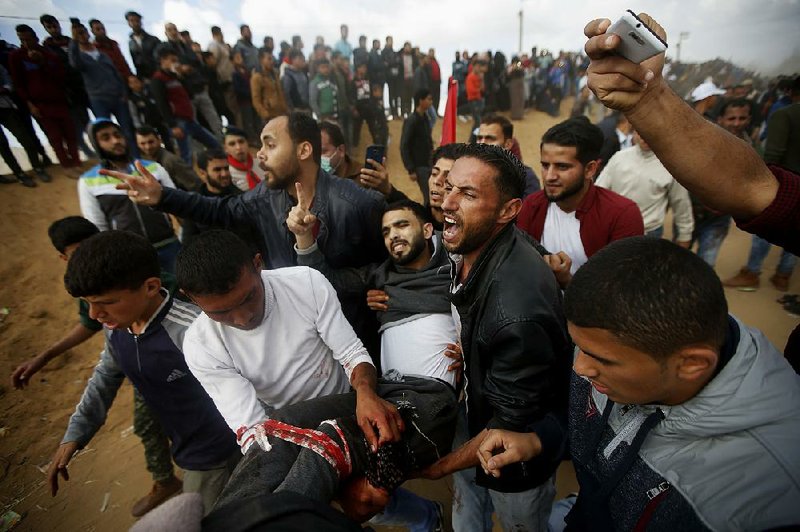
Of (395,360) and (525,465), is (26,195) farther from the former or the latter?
(525,465)

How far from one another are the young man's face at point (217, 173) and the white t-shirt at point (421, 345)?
2.95 meters

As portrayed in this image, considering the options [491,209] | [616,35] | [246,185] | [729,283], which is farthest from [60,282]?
[729,283]

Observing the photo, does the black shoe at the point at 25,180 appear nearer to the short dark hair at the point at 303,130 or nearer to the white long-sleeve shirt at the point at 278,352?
the short dark hair at the point at 303,130

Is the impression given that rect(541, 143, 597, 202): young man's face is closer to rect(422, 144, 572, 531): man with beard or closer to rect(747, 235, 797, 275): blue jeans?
rect(422, 144, 572, 531): man with beard

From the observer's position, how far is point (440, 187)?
305 centimetres

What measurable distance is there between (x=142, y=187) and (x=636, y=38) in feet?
9.93

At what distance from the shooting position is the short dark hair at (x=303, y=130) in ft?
9.64

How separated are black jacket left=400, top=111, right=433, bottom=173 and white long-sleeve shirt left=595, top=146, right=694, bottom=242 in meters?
3.41

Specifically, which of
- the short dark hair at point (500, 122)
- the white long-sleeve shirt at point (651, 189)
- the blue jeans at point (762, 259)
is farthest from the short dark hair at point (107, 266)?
the blue jeans at point (762, 259)

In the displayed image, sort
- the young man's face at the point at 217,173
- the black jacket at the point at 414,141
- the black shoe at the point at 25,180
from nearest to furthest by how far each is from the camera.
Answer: the young man's face at the point at 217,173 < the black jacket at the point at 414,141 < the black shoe at the point at 25,180

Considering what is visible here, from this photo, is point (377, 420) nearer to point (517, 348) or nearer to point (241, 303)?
point (517, 348)

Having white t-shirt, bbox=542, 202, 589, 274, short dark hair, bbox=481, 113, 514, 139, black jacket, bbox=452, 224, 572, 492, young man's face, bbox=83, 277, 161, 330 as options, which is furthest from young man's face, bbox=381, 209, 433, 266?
short dark hair, bbox=481, 113, 514, 139

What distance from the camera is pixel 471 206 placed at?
1907 mm

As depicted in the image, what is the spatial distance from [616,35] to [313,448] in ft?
5.34
